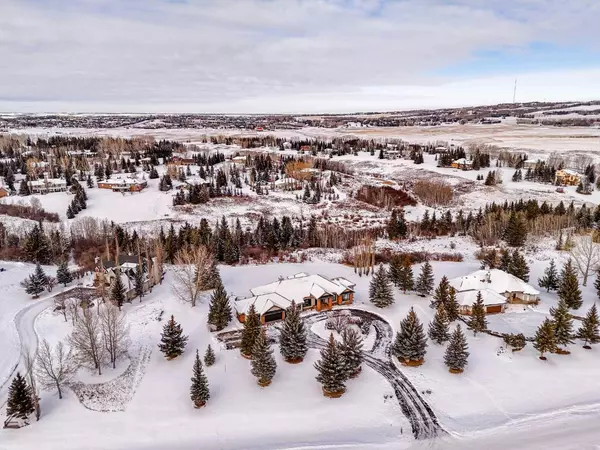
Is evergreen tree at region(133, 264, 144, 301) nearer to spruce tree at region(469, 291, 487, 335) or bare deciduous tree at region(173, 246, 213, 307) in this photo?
bare deciduous tree at region(173, 246, 213, 307)

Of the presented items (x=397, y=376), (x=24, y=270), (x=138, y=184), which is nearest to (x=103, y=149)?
(x=138, y=184)

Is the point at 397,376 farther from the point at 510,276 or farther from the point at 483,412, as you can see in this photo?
the point at 510,276

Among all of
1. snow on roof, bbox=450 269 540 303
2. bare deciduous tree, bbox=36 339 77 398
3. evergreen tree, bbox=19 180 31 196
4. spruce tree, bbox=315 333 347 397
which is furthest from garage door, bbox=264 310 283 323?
evergreen tree, bbox=19 180 31 196

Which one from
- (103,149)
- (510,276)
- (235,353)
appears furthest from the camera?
(103,149)

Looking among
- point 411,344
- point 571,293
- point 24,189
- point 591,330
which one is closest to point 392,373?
point 411,344

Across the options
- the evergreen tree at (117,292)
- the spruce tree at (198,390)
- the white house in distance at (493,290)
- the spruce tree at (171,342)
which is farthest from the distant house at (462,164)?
the spruce tree at (198,390)

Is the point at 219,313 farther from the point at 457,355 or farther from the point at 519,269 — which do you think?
the point at 519,269
